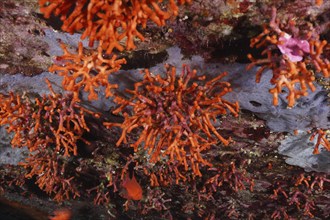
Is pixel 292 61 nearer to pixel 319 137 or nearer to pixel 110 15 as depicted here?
pixel 110 15

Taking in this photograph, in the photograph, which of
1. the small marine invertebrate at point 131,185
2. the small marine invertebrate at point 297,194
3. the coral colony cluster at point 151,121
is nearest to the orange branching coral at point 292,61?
the coral colony cluster at point 151,121

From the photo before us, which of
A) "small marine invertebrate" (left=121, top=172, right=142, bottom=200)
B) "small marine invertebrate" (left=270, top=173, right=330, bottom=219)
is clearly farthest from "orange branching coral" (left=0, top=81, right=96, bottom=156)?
"small marine invertebrate" (left=270, top=173, right=330, bottom=219)

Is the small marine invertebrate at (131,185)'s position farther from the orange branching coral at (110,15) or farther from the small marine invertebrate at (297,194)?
the orange branching coral at (110,15)

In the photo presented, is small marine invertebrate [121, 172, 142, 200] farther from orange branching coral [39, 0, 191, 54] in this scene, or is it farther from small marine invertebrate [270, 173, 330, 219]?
orange branching coral [39, 0, 191, 54]

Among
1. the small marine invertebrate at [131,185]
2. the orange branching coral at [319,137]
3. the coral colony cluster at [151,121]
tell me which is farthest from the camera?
the small marine invertebrate at [131,185]

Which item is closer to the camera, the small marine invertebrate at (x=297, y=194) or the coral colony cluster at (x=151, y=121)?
the coral colony cluster at (x=151, y=121)

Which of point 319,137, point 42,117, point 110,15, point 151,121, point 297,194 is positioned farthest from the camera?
point 297,194

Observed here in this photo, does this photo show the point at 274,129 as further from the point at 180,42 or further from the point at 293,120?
the point at 180,42

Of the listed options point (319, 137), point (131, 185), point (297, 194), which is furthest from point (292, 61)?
point (131, 185)
